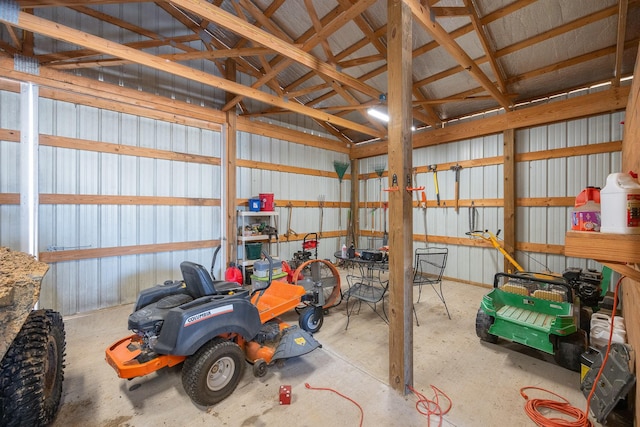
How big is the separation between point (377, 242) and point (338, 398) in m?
5.18

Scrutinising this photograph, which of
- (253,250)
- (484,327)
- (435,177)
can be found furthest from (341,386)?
(435,177)

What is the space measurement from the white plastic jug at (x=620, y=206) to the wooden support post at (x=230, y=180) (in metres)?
4.88

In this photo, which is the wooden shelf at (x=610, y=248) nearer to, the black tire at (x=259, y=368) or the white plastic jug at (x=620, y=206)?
the white plastic jug at (x=620, y=206)

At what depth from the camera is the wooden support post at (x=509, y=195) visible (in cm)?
462

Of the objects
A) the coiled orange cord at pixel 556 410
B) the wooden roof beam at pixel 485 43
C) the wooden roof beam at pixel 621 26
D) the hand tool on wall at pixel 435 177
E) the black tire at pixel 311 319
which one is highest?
the wooden roof beam at pixel 485 43

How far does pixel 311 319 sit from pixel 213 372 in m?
1.29

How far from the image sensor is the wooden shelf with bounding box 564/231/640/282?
83 centimetres

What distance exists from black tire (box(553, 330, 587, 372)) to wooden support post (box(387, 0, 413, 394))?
1.45m

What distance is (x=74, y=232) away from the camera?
3725 mm

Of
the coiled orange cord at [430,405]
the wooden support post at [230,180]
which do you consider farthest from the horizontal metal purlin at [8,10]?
the coiled orange cord at [430,405]

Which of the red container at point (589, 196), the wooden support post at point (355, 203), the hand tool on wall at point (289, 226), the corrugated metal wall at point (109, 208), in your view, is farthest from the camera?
the wooden support post at point (355, 203)

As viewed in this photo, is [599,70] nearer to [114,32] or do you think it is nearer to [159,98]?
[159,98]

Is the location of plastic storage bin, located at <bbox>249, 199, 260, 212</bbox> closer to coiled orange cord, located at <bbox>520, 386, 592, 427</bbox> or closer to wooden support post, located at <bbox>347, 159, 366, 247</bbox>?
wooden support post, located at <bbox>347, 159, 366, 247</bbox>

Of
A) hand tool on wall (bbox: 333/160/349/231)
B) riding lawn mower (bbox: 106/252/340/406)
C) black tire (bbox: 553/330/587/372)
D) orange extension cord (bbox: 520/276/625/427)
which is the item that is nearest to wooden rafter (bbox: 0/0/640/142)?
hand tool on wall (bbox: 333/160/349/231)
